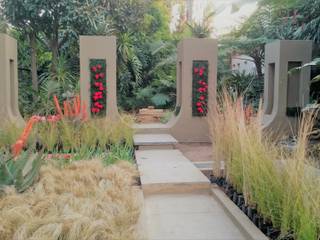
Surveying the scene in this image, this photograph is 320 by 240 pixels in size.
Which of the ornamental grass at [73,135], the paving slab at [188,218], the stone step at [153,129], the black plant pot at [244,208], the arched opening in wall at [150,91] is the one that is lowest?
the paving slab at [188,218]

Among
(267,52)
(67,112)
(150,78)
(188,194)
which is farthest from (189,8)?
(188,194)

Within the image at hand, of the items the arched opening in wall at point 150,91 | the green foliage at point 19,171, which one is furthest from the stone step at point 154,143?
the arched opening in wall at point 150,91

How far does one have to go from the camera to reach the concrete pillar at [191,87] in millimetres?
7398

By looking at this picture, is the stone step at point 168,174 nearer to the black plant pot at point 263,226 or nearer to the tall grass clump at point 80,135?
the tall grass clump at point 80,135

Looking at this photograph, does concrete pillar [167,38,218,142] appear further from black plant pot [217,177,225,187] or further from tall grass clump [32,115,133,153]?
black plant pot [217,177,225,187]

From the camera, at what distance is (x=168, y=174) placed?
416 cm

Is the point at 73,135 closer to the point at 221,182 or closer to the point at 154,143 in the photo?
the point at 154,143

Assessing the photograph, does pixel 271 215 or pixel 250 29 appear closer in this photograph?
pixel 271 215

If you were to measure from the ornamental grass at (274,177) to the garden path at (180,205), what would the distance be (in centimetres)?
25

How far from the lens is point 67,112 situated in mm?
5676

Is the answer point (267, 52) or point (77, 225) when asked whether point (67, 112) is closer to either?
point (77, 225)

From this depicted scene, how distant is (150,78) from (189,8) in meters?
5.36

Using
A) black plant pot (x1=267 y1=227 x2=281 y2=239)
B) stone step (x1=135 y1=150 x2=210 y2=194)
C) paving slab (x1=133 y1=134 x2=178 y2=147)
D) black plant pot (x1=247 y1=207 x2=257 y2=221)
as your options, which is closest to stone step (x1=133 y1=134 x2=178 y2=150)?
paving slab (x1=133 y1=134 x2=178 y2=147)

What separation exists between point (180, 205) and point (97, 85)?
4240 mm
